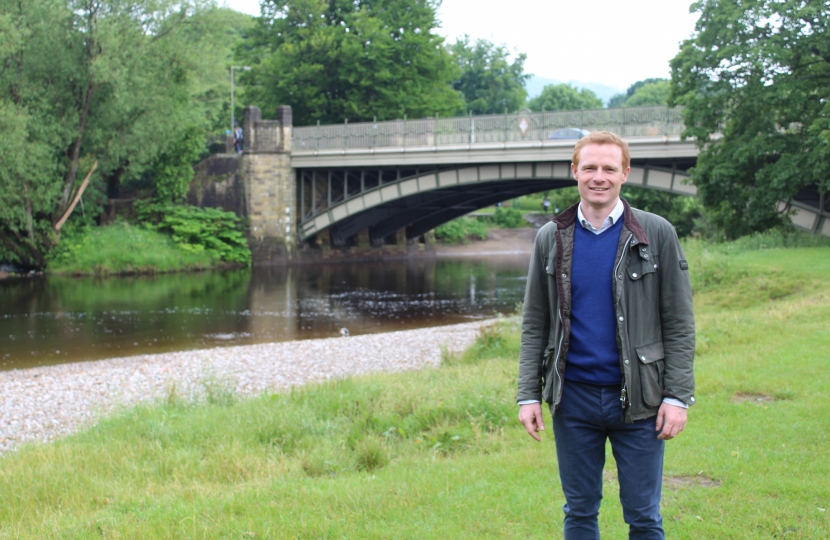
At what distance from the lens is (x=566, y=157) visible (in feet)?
83.6

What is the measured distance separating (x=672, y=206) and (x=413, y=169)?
13.1 meters

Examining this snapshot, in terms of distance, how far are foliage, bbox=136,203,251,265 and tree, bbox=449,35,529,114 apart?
31.8 meters

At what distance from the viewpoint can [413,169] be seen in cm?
3192

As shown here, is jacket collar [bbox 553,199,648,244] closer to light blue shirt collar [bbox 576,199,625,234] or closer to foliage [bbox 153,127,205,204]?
light blue shirt collar [bbox 576,199,625,234]

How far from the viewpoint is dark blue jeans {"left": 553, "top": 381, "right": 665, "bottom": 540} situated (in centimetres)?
294

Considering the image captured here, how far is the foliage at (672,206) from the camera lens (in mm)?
36594

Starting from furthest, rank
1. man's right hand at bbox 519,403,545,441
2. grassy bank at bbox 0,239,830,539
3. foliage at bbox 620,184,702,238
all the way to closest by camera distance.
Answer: foliage at bbox 620,184,702,238 → grassy bank at bbox 0,239,830,539 → man's right hand at bbox 519,403,545,441

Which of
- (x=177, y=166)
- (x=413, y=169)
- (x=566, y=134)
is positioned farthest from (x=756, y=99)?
(x=177, y=166)

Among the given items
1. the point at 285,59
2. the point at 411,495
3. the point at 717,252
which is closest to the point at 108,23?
the point at 285,59

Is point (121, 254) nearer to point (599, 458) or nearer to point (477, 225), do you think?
point (477, 225)

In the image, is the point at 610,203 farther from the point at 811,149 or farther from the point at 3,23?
the point at 3,23

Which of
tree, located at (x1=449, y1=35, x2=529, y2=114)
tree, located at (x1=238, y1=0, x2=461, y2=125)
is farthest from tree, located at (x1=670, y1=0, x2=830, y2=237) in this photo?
tree, located at (x1=449, y1=35, x2=529, y2=114)

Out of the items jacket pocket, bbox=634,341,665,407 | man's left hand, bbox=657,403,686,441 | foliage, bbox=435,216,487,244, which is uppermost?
jacket pocket, bbox=634,341,665,407

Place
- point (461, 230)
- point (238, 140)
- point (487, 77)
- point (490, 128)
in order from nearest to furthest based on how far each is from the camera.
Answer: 1. point (490, 128)
2. point (238, 140)
3. point (461, 230)
4. point (487, 77)
